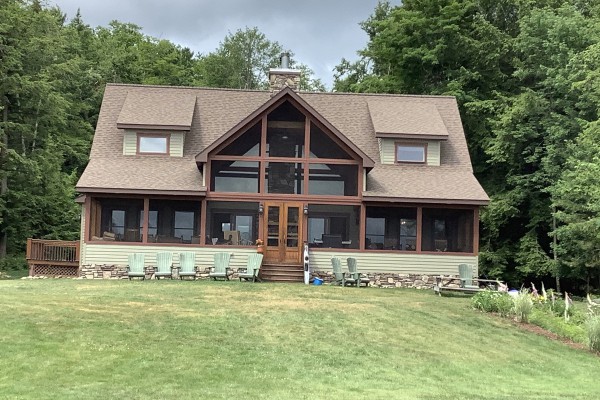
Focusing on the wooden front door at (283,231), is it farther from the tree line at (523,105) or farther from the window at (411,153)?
the tree line at (523,105)

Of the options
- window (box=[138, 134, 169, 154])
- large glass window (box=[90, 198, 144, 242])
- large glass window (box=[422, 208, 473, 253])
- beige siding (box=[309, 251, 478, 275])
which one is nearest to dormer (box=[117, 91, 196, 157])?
window (box=[138, 134, 169, 154])

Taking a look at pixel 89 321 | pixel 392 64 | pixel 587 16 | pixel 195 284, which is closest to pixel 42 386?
pixel 89 321

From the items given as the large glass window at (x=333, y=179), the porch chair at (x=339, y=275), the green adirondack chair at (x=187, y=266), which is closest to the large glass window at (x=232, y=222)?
the green adirondack chair at (x=187, y=266)

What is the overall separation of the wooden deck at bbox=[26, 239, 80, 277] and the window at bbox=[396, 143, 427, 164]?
1164 cm

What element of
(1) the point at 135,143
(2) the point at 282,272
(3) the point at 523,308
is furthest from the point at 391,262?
(1) the point at 135,143

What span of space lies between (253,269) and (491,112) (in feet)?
48.2

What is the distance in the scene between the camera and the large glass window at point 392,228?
70.6 ft

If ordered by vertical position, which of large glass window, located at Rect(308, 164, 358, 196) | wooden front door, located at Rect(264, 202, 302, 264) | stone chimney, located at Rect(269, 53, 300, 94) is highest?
stone chimney, located at Rect(269, 53, 300, 94)

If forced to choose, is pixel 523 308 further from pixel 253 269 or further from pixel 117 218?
pixel 117 218

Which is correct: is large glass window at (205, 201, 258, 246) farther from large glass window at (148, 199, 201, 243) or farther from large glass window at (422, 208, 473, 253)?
large glass window at (422, 208, 473, 253)

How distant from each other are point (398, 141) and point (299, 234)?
204 inches

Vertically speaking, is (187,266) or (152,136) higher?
(152,136)

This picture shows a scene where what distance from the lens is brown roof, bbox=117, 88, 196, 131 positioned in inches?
882

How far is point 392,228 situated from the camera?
21672mm
